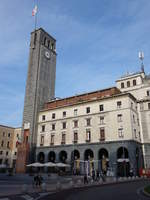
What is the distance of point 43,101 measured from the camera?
233ft

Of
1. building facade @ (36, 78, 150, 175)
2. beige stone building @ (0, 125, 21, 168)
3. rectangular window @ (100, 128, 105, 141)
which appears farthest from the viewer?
beige stone building @ (0, 125, 21, 168)

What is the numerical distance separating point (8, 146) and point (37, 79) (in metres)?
33.9

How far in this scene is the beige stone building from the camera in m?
83.5

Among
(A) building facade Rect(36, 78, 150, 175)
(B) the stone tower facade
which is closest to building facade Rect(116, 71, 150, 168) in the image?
(A) building facade Rect(36, 78, 150, 175)

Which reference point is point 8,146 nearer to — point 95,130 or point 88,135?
point 88,135

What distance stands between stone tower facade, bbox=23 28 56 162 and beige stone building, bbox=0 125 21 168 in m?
21.4

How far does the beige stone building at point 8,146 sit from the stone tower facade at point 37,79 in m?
21.4

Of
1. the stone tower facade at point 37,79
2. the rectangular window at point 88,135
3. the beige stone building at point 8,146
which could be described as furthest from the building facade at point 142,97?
the beige stone building at point 8,146

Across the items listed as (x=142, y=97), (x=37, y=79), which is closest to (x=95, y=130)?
(x=142, y=97)

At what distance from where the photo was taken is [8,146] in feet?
284

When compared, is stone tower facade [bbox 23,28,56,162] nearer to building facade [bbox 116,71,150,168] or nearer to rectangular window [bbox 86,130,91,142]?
rectangular window [bbox 86,130,91,142]

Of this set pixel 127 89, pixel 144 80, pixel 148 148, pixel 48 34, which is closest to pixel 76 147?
pixel 148 148

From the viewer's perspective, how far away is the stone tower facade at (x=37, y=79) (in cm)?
6719

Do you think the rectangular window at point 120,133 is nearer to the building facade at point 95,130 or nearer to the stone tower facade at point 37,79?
the building facade at point 95,130
